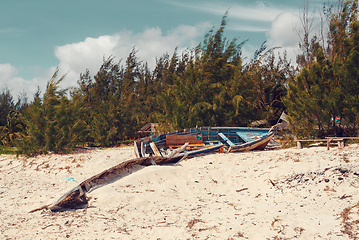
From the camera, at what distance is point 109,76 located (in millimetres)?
45844

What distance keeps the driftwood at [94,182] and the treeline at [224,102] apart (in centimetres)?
768

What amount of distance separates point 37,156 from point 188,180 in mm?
9771

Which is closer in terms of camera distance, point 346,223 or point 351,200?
point 346,223

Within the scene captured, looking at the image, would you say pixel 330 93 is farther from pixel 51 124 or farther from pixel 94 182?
pixel 51 124

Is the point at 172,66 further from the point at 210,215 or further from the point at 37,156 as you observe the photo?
the point at 210,215

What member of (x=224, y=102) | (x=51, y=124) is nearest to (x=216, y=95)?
(x=224, y=102)

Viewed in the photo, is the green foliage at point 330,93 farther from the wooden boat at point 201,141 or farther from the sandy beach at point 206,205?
the sandy beach at point 206,205

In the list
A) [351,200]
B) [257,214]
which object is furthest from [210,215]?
[351,200]

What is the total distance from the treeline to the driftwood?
7.68 metres

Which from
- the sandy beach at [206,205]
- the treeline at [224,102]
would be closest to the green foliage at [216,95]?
the treeline at [224,102]

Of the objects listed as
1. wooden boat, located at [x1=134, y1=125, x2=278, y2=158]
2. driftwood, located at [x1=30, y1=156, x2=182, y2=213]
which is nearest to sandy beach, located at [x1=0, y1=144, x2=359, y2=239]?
driftwood, located at [x1=30, y1=156, x2=182, y2=213]

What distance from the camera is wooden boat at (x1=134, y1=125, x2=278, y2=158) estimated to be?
42.3 ft

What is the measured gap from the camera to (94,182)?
711 centimetres

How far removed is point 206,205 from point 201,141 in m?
8.46
